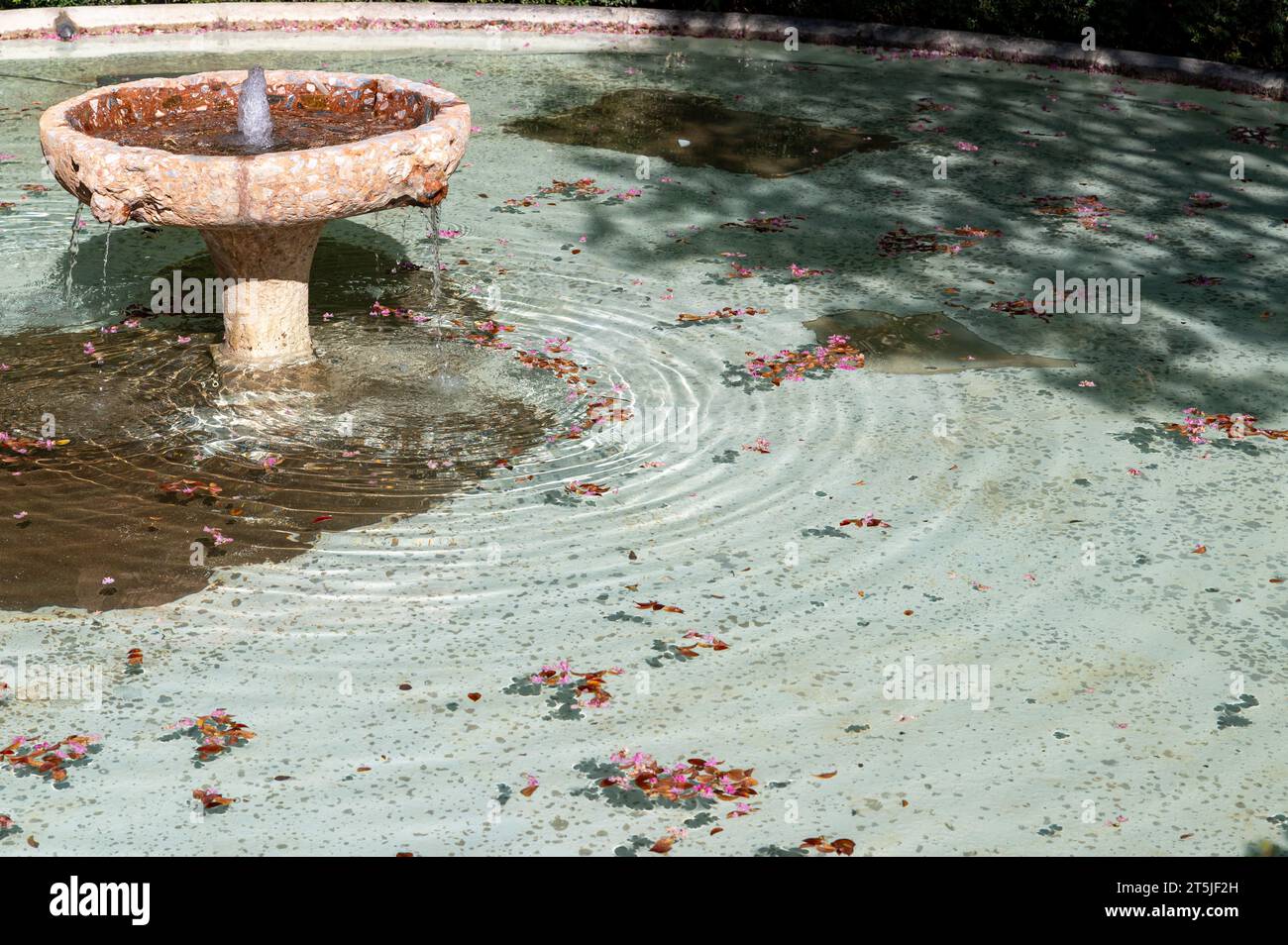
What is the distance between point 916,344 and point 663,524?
245cm

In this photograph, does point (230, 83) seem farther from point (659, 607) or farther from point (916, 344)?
point (659, 607)

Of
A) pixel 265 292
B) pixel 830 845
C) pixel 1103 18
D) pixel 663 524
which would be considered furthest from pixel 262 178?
pixel 1103 18

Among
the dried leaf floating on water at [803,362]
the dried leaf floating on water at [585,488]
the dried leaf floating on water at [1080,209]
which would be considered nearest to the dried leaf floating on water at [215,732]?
the dried leaf floating on water at [585,488]

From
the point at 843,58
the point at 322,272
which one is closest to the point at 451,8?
the point at 843,58

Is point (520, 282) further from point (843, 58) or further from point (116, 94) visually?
point (843, 58)

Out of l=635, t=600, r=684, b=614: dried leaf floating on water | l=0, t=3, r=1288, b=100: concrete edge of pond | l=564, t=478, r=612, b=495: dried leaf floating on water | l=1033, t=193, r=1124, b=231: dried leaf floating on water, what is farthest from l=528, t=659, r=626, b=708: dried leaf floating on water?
l=0, t=3, r=1288, b=100: concrete edge of pond

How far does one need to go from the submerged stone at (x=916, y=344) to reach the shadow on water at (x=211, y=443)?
1797 mm

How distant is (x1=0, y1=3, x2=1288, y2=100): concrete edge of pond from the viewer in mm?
13453

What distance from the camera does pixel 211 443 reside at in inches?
248

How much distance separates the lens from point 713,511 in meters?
→ 5.93

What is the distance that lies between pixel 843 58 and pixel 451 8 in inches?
155

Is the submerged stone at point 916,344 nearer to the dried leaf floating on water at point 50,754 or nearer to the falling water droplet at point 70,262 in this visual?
the falling water droplet at point 70,262

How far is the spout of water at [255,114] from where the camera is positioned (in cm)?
688

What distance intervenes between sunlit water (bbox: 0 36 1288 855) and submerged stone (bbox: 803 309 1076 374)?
0.12 feet
